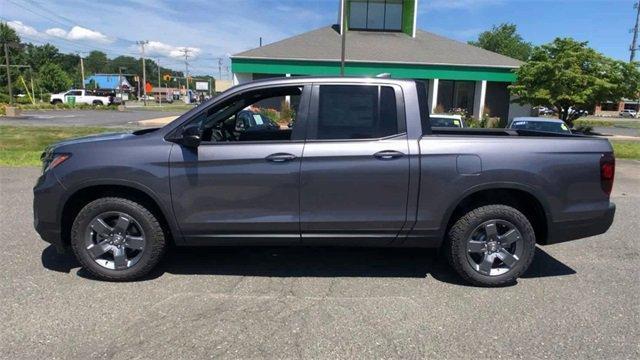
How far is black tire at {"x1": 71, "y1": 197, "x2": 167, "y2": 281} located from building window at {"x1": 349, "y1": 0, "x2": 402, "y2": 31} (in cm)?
3146

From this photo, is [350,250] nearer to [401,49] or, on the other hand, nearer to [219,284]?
[219,284]

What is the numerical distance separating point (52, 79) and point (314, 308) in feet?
285

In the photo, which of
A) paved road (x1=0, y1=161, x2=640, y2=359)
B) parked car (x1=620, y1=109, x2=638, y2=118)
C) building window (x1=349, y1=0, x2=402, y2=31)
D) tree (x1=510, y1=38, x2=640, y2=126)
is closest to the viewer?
paved road (x1=0, y1=161, x2=640, y2=359)

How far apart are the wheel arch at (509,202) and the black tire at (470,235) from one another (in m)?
0.09

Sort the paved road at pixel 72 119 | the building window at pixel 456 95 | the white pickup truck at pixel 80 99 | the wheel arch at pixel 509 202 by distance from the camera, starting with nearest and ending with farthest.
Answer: the wheel arch at pixel 509 202 → the paved road at pixel 72 119 → the building window at pixel 456 95 → the white pickup truck at pixel 80 99

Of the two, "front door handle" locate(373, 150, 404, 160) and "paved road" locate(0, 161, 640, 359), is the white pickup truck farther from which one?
"front door handle" locate(373, 150, 404, 160)

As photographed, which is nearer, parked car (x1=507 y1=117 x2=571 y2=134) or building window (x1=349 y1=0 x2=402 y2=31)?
parked car (x1=507 y1=117 x2=571 y2=134)

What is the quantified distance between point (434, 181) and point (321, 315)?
149cm

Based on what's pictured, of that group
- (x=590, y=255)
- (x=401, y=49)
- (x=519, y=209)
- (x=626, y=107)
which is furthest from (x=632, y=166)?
(x=626, y=107)

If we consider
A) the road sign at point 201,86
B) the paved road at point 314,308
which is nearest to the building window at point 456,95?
the paved road at point 314,308

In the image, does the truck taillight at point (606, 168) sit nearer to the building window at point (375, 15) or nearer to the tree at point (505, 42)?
the building window at point (375, 15)

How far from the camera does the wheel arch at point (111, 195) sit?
424 cm

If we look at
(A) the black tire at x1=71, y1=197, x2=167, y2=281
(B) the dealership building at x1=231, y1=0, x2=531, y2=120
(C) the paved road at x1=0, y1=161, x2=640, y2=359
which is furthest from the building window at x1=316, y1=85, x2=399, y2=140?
(B) the dealership building at x1=231, y1=0, x2=531, y2=120

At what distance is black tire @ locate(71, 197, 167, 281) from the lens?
4.25 metres
